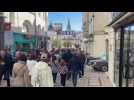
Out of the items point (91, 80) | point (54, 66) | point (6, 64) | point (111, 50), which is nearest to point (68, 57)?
point (54, 66)

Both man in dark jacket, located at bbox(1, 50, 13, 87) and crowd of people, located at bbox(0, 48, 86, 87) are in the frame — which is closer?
crowd of people, located at bbox(0, 48, 86, 87)

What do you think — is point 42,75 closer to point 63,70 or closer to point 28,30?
point 63,70

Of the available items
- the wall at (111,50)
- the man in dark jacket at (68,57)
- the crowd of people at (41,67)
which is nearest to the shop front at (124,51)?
the wall at (111,50)

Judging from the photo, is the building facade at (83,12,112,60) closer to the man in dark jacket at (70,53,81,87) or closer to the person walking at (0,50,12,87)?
the man in dark jacket at (70,53,81,87)

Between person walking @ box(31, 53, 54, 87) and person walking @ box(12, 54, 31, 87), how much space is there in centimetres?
13

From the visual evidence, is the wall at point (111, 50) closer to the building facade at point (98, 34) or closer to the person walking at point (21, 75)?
the building facade at point (98, 34)

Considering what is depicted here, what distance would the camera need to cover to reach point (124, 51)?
9406 millimetres

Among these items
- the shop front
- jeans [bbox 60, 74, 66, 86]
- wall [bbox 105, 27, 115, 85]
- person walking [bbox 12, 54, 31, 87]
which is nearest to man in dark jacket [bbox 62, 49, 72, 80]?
jeans [bbox 60, 74, 66, 86]

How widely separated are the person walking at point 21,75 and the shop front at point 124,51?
96.6 inches

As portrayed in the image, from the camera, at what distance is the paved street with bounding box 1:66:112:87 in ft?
28.2

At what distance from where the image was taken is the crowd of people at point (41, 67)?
8055 millimetres
